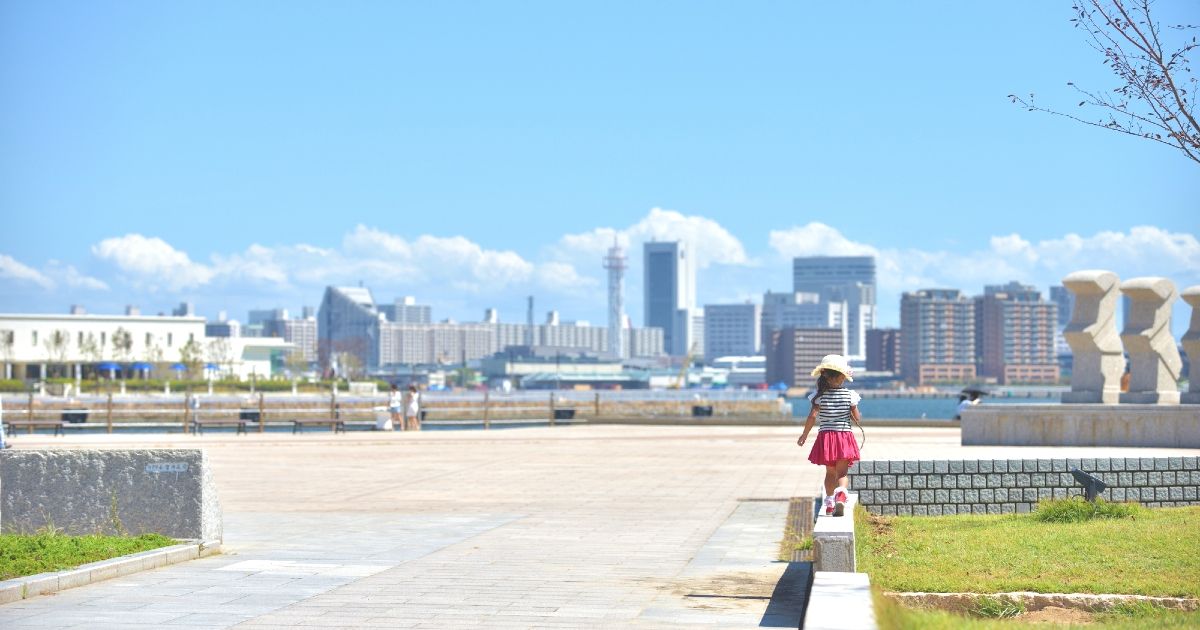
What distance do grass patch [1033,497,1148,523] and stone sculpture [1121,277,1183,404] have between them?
13916mm

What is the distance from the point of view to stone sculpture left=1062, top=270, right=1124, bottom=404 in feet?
85.5

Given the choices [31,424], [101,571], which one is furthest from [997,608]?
[31,424]

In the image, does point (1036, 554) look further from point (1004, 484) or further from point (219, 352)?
point (219, 352)

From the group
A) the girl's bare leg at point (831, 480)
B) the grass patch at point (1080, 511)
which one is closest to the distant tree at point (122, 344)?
the grass patch at point (1080, 511)

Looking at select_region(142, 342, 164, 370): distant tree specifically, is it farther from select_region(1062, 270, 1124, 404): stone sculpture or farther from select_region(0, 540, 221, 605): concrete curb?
select_region(0, 540, 221, 605): concrete curb

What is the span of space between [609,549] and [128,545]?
4060mm

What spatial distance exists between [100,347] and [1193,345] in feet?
333

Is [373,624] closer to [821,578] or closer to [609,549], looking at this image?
[821,578]

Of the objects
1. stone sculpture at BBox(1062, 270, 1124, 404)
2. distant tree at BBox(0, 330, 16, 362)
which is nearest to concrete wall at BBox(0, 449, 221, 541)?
stone sculpture at BBox(1062, 270, 1124, 404)

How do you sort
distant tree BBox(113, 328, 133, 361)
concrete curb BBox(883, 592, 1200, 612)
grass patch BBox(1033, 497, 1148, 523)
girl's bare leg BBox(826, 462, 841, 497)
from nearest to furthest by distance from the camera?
concrete curb BBox(883, 592, 1200, 612) → girl's bare leg BBox(826, 462, 841, 497) → grass patch BBox(1033, 497, 1148, 523) → distant tree BBox(113, 328, 133, 361)

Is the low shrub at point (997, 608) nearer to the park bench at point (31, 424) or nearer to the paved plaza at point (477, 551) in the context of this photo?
the paved plaza at point (477, 551)

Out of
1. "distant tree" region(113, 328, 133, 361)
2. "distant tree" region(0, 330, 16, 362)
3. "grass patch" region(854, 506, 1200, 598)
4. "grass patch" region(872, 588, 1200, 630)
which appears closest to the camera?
"grass patch" region(872, 588, 1200, 630)

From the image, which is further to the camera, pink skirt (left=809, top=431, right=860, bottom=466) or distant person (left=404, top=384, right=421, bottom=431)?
distant person (left=404, top=384, right=421, bottom=431)

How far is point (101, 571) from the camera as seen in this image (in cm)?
1080
